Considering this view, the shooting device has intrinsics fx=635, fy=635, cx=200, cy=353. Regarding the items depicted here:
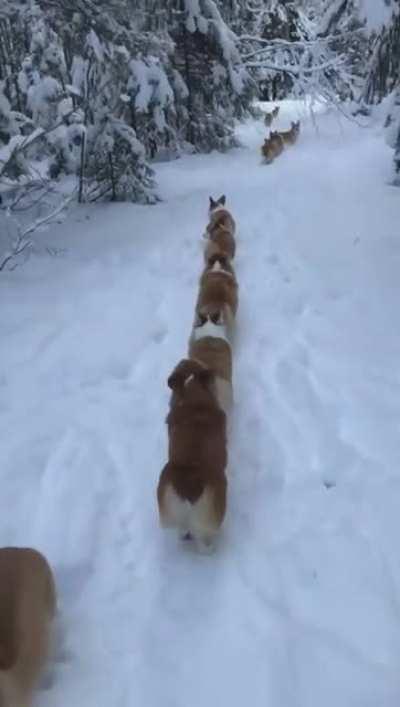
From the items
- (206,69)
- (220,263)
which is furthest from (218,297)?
(206,69)

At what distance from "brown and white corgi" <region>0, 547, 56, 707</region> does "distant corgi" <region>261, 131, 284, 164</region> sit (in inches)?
507

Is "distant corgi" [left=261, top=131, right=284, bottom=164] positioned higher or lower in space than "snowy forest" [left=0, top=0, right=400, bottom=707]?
lower

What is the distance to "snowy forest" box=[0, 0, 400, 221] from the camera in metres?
7.73

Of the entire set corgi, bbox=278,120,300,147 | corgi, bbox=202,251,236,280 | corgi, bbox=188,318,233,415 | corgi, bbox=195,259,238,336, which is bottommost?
corgi, bbox=278,120,300,147

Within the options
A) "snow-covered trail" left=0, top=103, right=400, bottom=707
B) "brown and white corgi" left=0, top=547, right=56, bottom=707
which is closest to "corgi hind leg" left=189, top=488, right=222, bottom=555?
"snow-covered trail" left=0, top=103, right=400, bottom=707

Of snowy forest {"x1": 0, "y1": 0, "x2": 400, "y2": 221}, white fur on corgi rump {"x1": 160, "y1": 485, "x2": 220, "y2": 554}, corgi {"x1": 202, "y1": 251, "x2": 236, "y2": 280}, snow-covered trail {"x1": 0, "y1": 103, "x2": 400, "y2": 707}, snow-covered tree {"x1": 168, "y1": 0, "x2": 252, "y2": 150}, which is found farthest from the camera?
snow-covered tree {"x1": 168, "y1": 0, "x2": 252, "y2": 150}

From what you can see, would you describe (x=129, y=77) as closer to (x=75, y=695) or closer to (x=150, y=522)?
(x=150, y=522)

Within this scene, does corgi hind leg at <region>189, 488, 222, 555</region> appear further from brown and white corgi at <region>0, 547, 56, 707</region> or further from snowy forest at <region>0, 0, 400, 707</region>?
brown and white corgi at <region>0, 547, 56, 707</region>

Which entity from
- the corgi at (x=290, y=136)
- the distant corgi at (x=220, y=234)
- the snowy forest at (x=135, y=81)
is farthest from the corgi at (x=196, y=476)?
the corgi at (x=290, y=136)

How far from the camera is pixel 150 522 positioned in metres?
3.82

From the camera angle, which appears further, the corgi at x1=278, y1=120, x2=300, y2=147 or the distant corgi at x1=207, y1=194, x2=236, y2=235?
the corgi at x1=278, y1=120, x2=300, y2=147

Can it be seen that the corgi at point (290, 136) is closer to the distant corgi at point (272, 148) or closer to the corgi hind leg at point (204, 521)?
the distant corgi at point (272, 148)

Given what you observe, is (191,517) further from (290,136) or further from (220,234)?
(290,136)

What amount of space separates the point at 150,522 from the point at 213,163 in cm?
1122
